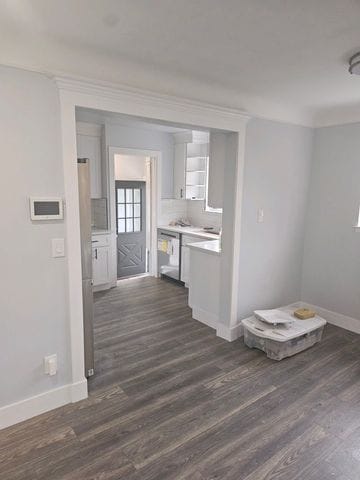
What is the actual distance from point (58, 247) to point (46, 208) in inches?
10.9

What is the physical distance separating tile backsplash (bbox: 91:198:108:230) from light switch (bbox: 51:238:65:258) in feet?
8.63

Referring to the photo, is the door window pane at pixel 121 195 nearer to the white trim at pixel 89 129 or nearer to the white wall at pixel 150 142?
the white wall at pixel 150 142

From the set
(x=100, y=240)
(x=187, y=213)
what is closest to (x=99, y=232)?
(x=100, y=240)

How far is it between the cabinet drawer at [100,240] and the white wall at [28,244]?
2437 millimetres

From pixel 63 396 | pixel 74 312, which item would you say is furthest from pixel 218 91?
pixel 63 396

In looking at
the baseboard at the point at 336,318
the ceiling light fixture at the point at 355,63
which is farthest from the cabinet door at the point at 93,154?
the ceiling light fixture at the point at 355,63

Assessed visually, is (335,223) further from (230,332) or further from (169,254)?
(169,254)

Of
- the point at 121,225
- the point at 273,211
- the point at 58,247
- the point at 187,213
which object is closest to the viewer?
the point at 58,247

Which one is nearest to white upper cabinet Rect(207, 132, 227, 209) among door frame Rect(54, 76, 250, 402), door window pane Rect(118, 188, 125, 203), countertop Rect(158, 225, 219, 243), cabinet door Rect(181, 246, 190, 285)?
door frame Rect(54, 76, 250, 402)

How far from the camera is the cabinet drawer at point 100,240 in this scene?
15.1 ft

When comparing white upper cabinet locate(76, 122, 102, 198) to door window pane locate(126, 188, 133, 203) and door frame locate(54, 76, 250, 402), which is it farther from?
door frame locate(54, 76, 250, 402)

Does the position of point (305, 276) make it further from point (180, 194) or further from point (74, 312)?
point (74, 312)

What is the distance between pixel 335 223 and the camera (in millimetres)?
3611

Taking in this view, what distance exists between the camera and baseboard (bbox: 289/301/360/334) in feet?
11.7
